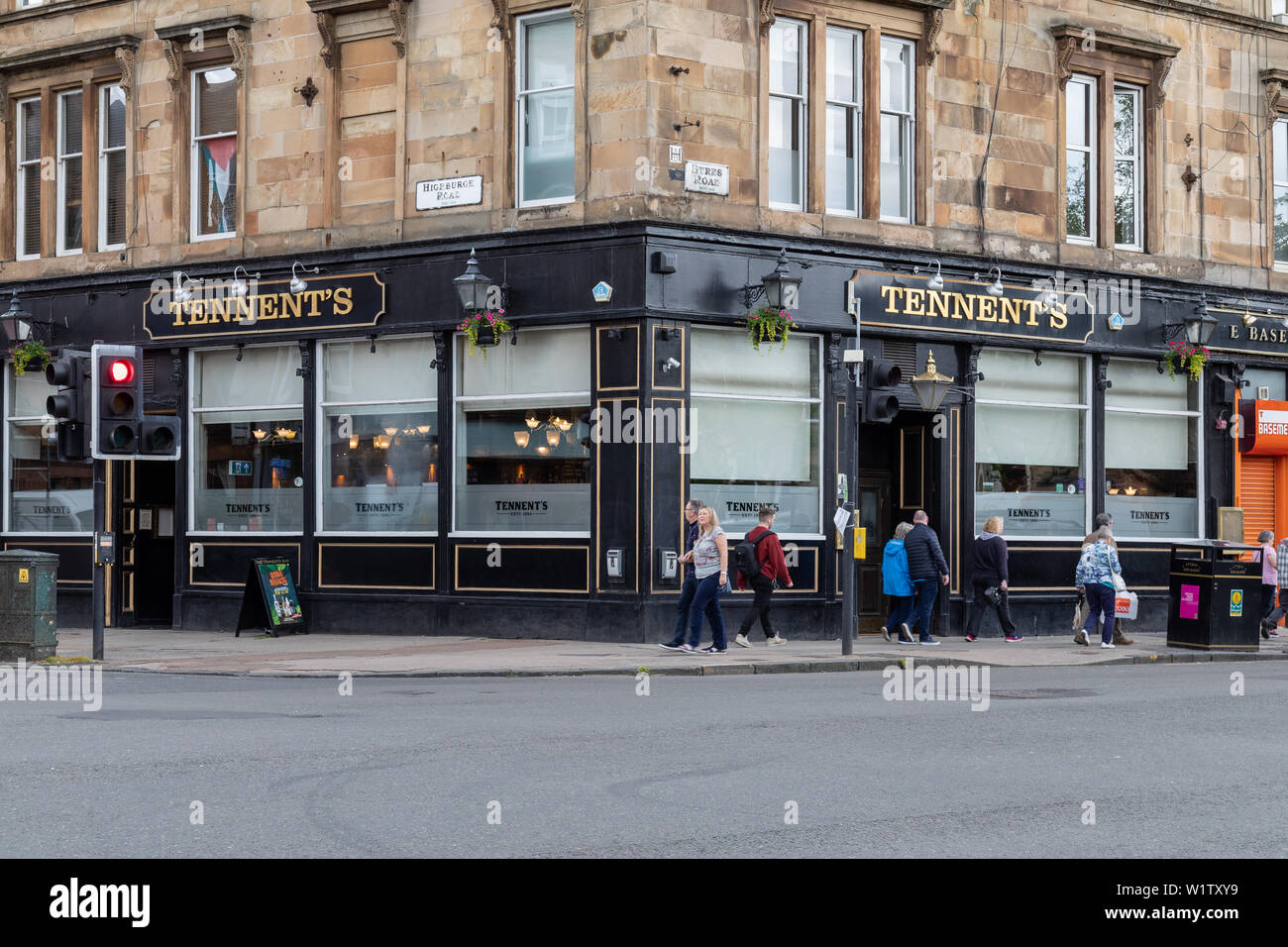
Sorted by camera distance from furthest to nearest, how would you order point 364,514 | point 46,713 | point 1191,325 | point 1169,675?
point 1191,325 < point 364,514 < point 1169,675 < point 46,713

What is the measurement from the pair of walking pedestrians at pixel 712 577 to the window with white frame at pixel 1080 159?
26.5 feet

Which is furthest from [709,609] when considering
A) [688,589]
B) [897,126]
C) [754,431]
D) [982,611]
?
[897,126]

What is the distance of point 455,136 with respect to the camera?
73.4 ft

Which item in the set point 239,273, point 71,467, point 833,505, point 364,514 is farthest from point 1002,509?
point 71,467

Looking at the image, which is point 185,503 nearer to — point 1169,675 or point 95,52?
point 95,52

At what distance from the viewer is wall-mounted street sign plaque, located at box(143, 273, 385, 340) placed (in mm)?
23031

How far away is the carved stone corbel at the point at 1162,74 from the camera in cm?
2564

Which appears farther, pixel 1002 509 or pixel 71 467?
pixel 71 467

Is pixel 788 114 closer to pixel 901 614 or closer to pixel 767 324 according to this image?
pixel 767 324

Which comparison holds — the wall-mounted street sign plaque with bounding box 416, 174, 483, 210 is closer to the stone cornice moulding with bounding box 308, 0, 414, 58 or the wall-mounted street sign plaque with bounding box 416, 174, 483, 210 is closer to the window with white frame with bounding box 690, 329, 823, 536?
the stone cornice moulding with bounding box 308, 0, 414, 58

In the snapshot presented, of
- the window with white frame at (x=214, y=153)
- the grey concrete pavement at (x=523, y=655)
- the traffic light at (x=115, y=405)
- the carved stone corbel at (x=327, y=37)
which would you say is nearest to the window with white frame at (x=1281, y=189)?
the grey concrete pavement at (x=523, y=655)

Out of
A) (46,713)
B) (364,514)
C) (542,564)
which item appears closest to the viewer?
(46,713)

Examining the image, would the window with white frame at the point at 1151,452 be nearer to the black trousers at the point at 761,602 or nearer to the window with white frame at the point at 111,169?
the black trousers at the point at 761,602

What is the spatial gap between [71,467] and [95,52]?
643 centimetres
